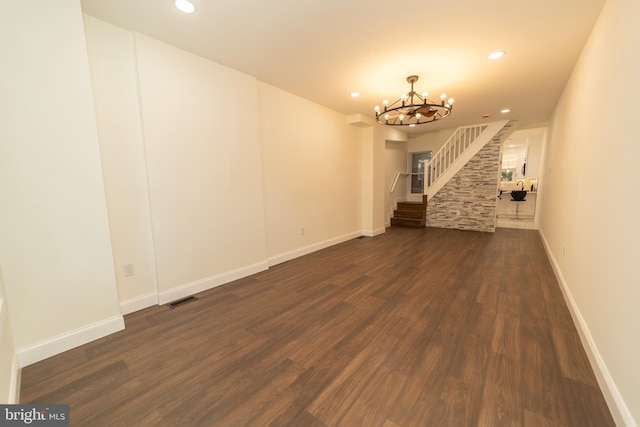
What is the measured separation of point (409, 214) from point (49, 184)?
291 inches

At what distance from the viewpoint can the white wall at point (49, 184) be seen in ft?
5.76

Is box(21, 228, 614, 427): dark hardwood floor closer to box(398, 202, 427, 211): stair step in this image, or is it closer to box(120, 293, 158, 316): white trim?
box(120, 293, 158, 316): white trim

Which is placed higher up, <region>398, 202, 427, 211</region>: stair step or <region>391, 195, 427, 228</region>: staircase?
<region>398, 202, 427, 211</region>: stair step

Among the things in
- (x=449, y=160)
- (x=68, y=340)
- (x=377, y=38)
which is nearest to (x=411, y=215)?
(x=449, y=160)

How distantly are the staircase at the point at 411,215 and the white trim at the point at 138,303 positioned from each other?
21.3 ft

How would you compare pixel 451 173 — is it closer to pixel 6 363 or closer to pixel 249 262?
pixel 249 262

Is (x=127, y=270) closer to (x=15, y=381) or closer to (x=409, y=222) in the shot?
(x=15, y=381)

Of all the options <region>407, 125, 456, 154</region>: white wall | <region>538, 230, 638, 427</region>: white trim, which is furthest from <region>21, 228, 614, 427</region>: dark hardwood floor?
<region>407, 125, 456, 154</region>: white wall

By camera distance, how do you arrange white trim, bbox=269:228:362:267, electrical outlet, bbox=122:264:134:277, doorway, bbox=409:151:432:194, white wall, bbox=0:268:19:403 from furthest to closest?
doorway, bbox=409:151:432:194, white trim, bbox=269:228:362:267, electrical outlet, bbox=122:264:134:277, white wall, bbox=0:268:19:403

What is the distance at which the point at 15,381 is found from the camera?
5.26 ft

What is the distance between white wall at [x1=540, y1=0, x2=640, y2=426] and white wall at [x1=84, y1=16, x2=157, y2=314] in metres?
3.79

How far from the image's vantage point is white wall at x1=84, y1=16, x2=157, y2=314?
235cm

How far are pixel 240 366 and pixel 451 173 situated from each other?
7055mm

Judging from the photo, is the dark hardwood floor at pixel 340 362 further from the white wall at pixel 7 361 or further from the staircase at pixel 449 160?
the staircase at pixel 449 160
